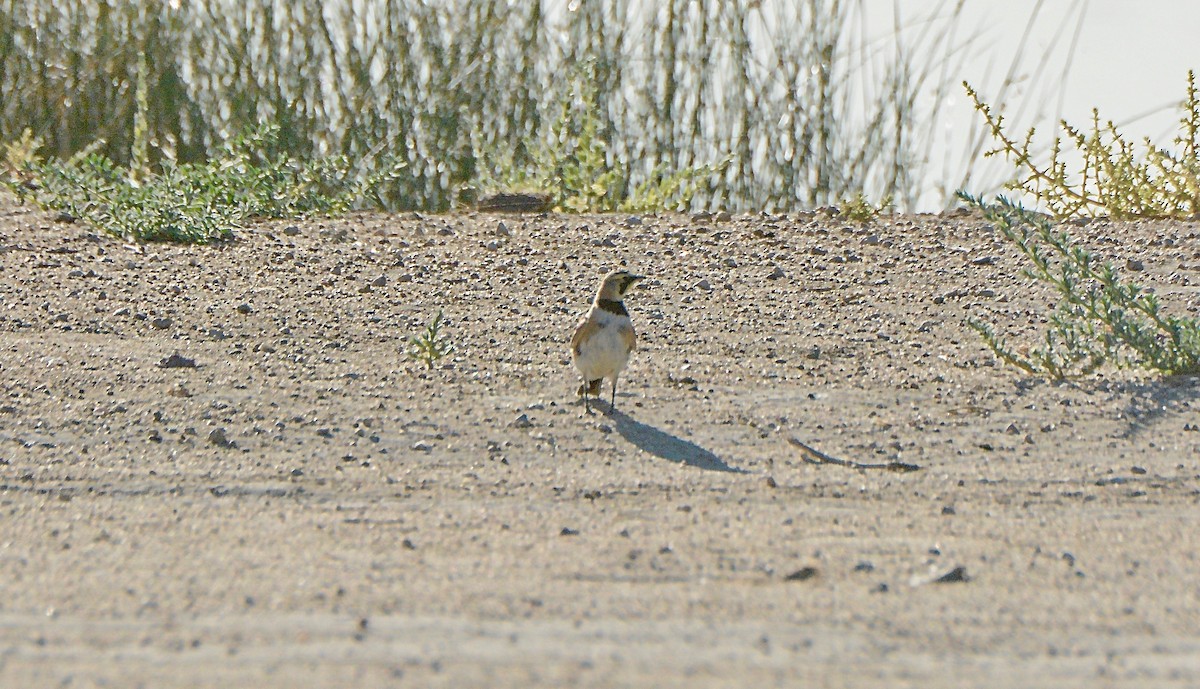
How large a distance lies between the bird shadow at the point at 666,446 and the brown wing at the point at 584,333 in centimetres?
25

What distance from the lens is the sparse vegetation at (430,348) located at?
5.18m

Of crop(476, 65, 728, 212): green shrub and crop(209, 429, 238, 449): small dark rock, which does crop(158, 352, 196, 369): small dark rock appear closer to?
crop(209, 429, 238, 449): small dark rock

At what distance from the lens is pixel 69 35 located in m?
9.30

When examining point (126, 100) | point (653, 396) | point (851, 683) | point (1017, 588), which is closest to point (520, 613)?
point (851, 683)

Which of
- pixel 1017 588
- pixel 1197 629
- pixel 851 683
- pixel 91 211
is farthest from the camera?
pixel 91 211

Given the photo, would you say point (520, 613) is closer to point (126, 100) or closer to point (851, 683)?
point (851, 683)

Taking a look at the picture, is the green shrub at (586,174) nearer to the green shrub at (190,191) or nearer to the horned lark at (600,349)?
the green shrub at (190,191)

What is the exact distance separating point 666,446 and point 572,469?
0.36 metres

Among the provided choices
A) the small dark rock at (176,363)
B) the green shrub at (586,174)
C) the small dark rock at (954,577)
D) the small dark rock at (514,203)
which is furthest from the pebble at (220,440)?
the green shrub at (586,174)

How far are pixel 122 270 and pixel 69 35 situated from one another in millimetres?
3380

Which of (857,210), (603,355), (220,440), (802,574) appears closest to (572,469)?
(603,355)

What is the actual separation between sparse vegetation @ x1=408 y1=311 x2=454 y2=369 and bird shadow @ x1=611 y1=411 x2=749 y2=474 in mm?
748

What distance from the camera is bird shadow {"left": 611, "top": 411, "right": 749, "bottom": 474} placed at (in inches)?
168

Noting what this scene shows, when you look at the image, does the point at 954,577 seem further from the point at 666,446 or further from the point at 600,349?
the point at 600,349
